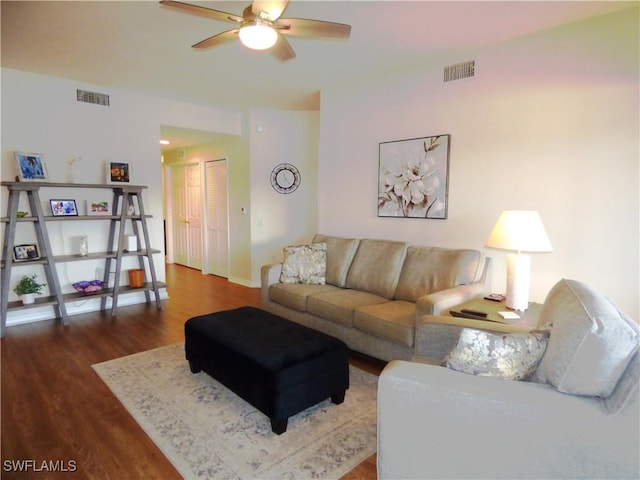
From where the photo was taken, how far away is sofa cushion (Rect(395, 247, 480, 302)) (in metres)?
3.01

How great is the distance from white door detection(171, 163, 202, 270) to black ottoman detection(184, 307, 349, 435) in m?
4.50

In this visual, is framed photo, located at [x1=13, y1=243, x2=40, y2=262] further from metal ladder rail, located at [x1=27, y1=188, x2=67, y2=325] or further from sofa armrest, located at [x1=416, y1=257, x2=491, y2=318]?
sofa armrest, located at [x1=416, y1=257, x2=491, y2=318]

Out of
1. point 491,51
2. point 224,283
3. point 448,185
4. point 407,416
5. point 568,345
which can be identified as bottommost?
point 224,283

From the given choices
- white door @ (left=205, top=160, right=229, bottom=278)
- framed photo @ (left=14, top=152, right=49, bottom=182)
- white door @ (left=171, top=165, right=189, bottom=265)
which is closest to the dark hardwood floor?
framed photo @ (left=14, top=152, right=49, bottom=182)

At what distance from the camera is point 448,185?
344cm

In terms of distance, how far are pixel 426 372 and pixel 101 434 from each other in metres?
1.80

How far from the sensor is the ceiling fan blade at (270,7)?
1.97m

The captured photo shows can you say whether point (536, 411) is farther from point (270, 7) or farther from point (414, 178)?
point (414, 178)

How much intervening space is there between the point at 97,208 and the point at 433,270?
3.75m

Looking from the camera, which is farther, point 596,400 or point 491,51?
point 491,51

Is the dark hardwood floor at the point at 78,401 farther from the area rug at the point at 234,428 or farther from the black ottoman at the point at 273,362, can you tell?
the black ottoman at the point at 273,362

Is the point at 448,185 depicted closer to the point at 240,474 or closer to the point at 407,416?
the point at 407,416

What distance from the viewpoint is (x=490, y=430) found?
4.25ft

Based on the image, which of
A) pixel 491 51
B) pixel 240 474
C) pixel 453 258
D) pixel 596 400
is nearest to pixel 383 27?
pixel 491 51
